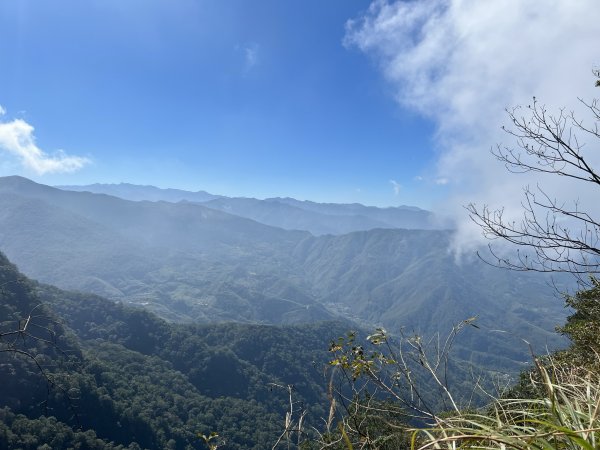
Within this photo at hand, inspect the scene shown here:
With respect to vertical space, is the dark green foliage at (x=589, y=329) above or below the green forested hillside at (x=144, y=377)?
above

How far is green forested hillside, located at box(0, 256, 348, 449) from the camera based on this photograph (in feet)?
205

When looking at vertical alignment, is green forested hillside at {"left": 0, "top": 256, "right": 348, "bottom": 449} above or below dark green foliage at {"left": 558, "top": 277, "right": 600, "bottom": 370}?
below

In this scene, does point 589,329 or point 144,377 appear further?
point 144,377

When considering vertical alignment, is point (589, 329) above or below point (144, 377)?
above

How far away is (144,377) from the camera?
93.6 meters

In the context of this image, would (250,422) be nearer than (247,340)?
Yes

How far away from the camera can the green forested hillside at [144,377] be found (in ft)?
205

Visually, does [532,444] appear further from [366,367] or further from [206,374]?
[206,374]

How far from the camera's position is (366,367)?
14.0 feet

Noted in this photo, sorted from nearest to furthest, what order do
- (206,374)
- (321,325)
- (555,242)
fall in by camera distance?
(555,242), (206,374), (321,325)

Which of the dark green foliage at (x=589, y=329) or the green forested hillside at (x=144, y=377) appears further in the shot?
the green forested hillside at (x=144, y=377)

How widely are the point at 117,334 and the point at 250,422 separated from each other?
228ft

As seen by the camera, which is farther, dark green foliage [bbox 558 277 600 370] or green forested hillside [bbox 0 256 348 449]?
green forested hillside [bbox 0 256 348 449]

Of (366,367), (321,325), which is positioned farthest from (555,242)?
(321,325)
